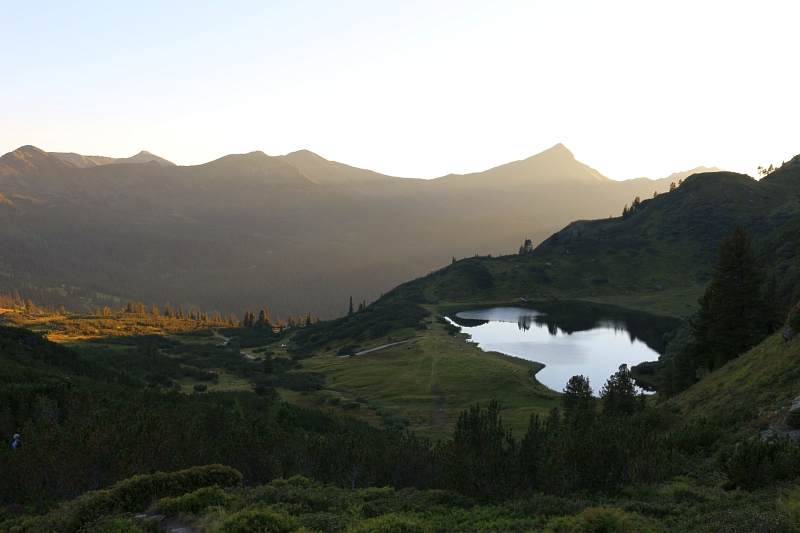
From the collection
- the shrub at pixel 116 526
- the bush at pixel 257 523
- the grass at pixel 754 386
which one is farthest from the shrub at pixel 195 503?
the grass at pixel 754 386

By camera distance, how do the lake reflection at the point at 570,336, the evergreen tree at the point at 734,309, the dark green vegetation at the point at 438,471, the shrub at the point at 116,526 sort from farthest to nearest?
the lake reflection at the point at 570,336 < the evergreen tree at the point at 734,309 < the dark green vegetation at the point at 438,471 < the shrub at the point at 116,526

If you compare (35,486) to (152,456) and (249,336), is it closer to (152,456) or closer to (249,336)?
(152,456)

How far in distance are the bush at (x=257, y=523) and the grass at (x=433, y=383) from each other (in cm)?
3474

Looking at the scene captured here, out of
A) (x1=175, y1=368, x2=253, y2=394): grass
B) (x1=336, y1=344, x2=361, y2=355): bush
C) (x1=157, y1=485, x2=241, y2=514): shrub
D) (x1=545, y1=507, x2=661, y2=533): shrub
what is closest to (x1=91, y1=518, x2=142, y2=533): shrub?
(x1=157, y1=485, x2=241, y2=514): shrub

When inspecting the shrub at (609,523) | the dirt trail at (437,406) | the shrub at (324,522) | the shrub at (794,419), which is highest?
the shrub at (794,419)

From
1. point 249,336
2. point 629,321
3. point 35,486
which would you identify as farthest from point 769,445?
point 249,336

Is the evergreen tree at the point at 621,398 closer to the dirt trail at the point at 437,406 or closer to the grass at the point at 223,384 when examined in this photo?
the dirt trail at the point at 437,406

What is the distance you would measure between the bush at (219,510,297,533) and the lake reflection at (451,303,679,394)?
62.9 m

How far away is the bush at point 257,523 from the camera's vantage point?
13.2m

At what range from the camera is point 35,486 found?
20.9 m

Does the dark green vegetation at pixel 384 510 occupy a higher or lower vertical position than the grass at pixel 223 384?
higher

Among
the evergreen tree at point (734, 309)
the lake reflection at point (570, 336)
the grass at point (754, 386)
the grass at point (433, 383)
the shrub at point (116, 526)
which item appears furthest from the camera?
the lake reflection at point (570, 336)

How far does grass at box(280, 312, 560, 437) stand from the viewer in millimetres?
56281

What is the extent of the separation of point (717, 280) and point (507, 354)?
51002 millimetres
